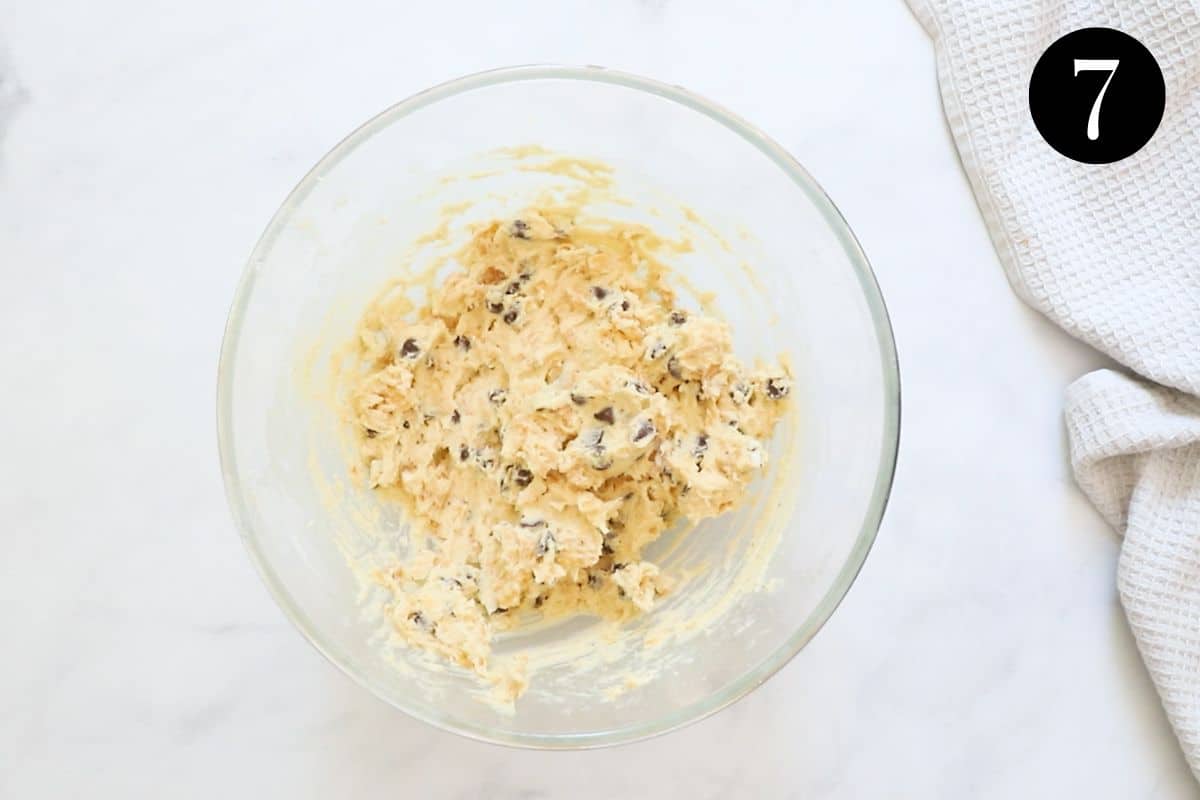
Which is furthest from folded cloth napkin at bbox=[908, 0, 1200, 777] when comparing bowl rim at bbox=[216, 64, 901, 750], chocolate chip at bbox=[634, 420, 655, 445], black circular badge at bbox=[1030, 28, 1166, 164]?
chocolate chip at bbox=[634, 420, 655, 445]

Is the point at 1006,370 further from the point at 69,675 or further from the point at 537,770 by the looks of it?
the point at 69,675

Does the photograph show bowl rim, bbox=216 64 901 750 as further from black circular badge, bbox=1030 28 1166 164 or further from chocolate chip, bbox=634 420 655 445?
black circular badge, bbox=1030 28 1166 164

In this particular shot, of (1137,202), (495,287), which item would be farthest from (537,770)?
(1137,202)

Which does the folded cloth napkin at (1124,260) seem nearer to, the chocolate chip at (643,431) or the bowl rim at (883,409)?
the bowl rim at (883,409)

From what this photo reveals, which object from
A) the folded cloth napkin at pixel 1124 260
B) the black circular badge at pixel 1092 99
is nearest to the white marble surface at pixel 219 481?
the folded cloth napkin at pixel 1124 260

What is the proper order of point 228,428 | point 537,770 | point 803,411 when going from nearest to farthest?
point 228,428 → point 803,411 → point 537,770
